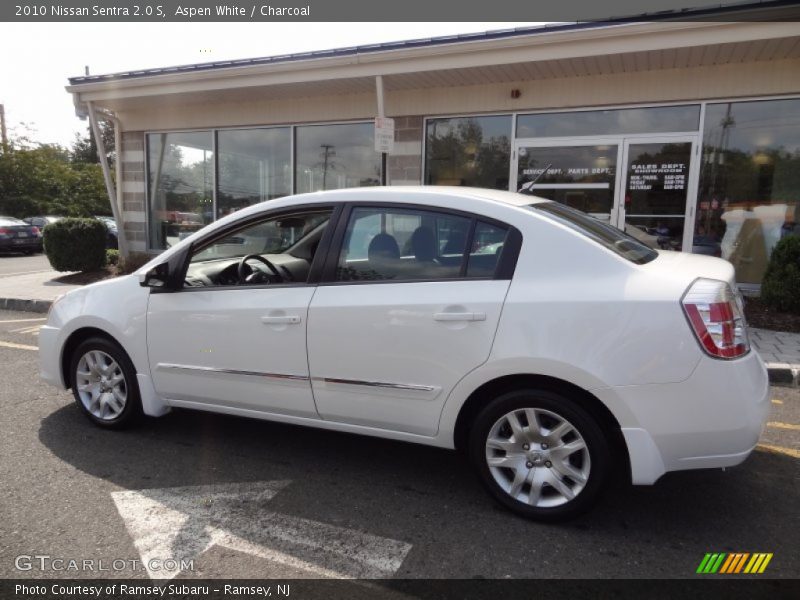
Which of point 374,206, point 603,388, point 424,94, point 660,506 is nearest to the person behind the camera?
point 603,388

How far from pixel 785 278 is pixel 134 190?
482 inches

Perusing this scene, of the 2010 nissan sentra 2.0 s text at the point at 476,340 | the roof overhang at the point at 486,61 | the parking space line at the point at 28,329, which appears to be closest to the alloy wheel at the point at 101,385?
the 2010 nissan sentra 2.0 s text at the point at 476,340

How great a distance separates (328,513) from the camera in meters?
2.85

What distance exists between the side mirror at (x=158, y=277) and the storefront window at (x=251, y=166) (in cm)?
798

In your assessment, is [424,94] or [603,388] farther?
[424,94]

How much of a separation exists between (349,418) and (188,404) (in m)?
1.18

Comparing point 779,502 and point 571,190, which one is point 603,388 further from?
point 571,190

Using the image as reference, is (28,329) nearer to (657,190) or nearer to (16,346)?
(16,346)

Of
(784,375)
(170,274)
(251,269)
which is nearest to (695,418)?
(251,269)

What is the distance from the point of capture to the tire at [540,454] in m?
2.61

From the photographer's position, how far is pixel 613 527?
2732 millimetres

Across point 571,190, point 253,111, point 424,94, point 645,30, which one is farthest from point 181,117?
point 645,30

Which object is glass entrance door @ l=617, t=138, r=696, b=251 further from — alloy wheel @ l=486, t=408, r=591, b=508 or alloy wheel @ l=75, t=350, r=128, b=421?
alloy wheel @ l=75, t=350, r=128, b=421

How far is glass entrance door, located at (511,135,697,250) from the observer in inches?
333
